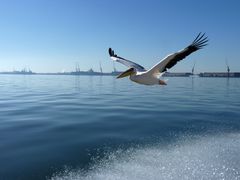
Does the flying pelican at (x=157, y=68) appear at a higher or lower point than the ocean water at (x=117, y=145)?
higher

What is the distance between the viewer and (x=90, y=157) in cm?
1134

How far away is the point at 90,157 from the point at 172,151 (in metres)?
3.56

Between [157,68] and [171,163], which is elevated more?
[157,68]

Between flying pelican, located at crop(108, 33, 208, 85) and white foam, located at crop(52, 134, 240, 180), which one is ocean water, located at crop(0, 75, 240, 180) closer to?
white foam, located at crop(52, 134, 240, 180)

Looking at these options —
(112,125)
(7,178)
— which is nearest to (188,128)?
(112,125)

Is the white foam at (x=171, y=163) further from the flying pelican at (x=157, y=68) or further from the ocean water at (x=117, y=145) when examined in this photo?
the flying pelican at (x=157, y=68)

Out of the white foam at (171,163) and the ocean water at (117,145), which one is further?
the ocean water at (117,145)

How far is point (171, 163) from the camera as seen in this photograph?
10.7 meters

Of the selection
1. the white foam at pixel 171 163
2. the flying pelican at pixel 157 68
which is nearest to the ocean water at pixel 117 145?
the white foam at pixel 171 163

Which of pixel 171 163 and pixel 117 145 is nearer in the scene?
pixel 171 163

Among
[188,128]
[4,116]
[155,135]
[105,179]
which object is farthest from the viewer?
[4,116]

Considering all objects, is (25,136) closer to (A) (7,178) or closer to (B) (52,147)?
(B) (52,147)

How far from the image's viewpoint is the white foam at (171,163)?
9680 mm

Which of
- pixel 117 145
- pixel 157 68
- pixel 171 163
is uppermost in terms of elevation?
pixel 157 68
